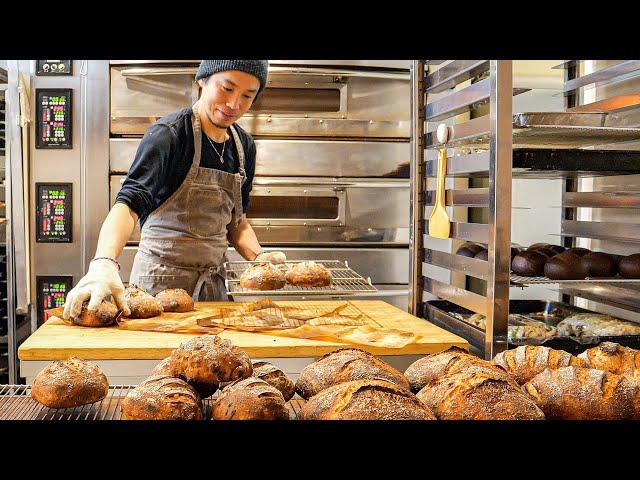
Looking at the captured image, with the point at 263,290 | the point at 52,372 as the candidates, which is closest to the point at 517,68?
the point at 263,290

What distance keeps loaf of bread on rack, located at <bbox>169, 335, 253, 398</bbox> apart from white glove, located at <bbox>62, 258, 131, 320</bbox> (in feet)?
4.00

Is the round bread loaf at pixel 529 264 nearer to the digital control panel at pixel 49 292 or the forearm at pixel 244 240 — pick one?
the forearm at pixel 244 240

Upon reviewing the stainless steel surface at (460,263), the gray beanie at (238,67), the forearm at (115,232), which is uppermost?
the gray beanie at (238,67)

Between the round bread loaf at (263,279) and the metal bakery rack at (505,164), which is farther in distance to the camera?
the round bread loaf at (263,279)

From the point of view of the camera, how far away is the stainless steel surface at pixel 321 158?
3.96 meters

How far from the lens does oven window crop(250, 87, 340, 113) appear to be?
408 cm

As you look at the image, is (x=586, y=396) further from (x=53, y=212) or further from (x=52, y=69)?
(x=52, y=69)

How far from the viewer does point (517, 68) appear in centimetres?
372

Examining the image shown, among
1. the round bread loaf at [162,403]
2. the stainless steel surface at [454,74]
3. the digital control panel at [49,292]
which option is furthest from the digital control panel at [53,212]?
the round bread loaf at [162,403]

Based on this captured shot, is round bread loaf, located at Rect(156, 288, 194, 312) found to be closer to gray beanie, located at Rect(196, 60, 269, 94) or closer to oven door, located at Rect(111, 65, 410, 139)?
gray beanie, located at Rect(196, 60, 269, 94)

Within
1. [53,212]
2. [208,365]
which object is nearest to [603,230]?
[208,365]

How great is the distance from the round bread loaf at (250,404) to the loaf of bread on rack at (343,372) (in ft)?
0.56
